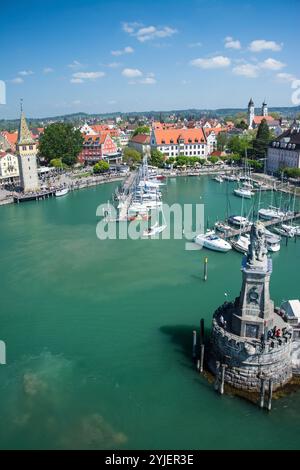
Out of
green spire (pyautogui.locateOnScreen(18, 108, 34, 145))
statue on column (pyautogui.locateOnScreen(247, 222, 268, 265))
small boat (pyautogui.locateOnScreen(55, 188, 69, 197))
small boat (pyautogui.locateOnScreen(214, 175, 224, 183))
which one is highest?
green spire (pyautogui.locateOnScreen(18, 108, 34, 145))

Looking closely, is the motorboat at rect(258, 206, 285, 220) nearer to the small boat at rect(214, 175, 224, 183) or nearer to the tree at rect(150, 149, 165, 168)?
the small boat at rect(214, 175, 224, 183)

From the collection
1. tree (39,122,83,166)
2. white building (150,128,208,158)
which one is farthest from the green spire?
white building (150,128,208,158)

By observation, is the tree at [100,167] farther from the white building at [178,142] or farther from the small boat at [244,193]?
the small boat at [244,193]

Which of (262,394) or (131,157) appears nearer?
(262,394)

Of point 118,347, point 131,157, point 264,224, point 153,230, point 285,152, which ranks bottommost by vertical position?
point 118,347

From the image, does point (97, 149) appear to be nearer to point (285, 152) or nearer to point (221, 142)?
point (221, 142)

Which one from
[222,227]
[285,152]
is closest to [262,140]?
[285,152]
